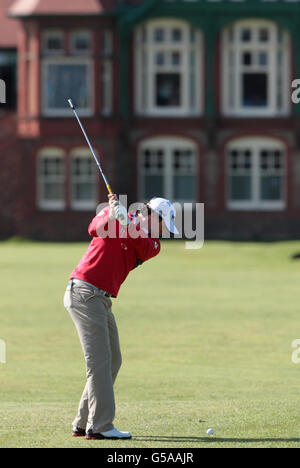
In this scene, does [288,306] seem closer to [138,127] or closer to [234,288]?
[234,288]

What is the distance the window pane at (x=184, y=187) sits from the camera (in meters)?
38.1

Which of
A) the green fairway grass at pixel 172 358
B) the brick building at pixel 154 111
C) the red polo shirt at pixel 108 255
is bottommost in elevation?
the green fairway grass at pixel 172 358

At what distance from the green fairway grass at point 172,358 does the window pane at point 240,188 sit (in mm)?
10676

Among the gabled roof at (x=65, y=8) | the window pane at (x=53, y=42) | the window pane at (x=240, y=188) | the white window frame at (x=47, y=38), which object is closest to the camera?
the gabled roof at (x=65, y=8)

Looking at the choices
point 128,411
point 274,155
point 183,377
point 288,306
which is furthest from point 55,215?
point 128,411

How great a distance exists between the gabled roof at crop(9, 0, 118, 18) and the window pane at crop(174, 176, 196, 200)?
6.36 m

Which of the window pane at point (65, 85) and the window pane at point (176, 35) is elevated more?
the window pane at point (176, 35)

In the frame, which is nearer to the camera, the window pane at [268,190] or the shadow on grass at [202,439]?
the shadow on grass at [202,439]

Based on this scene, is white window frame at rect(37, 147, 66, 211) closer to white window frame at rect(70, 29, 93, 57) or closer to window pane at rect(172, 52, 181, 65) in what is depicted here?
white window frame at rect(70, 29, 93, 57)

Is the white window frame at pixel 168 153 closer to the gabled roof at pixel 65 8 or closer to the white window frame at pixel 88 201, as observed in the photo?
the white window frame at pixel 88 201

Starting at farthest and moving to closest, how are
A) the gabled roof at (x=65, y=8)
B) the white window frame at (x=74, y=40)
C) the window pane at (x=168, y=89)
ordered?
the window pane at (x=168, y=89), the white window frame at (x=74, y=40), the gabled roof at (x=65, y=8)

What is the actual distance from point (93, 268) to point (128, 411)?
194 centimetres

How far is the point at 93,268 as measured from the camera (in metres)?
8.18

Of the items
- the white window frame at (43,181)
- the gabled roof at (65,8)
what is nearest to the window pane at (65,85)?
the white window frame at (43,181)
